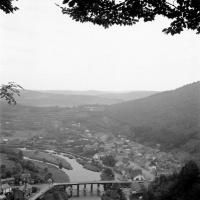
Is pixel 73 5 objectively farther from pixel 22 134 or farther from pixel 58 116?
pixel 58 116

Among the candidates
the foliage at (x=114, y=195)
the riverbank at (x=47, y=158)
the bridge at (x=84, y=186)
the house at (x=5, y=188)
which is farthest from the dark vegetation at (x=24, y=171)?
the foliage at (x=114, y=195)

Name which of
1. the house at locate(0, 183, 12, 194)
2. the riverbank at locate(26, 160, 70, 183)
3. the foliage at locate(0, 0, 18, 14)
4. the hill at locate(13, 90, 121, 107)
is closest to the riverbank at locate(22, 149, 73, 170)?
the riverbank at locate(26, 160, 70, 183)

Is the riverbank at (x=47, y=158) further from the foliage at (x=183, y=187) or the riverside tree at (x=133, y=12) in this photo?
the riverside tree at (x=133, y=12)

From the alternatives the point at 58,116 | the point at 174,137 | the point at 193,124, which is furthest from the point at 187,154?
the point at 58,116

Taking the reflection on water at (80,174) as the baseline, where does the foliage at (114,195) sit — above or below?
above

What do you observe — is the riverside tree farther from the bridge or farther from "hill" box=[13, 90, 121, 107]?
"hill" box=[13, 90, 121, 107]
